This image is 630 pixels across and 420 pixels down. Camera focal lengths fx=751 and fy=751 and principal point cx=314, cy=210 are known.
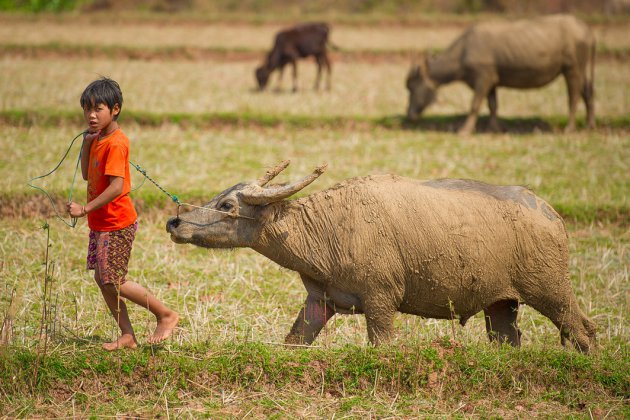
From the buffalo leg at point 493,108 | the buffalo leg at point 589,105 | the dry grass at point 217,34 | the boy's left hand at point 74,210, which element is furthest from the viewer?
the dry grass at point 217,34

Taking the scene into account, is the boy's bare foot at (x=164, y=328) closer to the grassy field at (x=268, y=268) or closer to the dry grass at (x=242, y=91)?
the grassy field at (x=268, y=268)

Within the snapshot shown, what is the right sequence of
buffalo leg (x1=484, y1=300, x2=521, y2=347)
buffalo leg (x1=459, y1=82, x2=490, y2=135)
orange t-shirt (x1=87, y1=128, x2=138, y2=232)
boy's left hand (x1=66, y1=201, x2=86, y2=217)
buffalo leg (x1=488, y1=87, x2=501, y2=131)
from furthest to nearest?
buffalo leg (x1=488, y1=87, x2=501, y2=131)
buffalo leg (x1=459, y1=82, x2=490, y2=135)
buffalo leg (x1=484, y1=300, x2=521, y2=347)
orange t-shirt (x1=87, y1=128, x2=138, y2=232)
boy's left hand (x1=66, y1=201, x2=86, y2=217)

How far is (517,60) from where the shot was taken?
44.3 ft

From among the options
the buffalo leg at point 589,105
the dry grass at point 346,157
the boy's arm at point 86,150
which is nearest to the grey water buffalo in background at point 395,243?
the boy's arm at point 86,150

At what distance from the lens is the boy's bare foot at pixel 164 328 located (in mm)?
4805

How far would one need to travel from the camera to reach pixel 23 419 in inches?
168

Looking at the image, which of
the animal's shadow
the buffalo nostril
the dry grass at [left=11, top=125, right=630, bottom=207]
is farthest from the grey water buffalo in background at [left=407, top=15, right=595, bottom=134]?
the buffalo nostril

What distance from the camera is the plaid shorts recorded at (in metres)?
4.62

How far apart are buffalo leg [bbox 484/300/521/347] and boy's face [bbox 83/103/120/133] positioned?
295 cm

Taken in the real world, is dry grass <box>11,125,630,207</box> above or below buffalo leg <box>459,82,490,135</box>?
below

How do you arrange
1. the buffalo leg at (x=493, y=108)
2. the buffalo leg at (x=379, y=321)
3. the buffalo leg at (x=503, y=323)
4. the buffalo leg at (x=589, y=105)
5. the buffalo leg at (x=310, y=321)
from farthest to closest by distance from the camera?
the buffalo leg at (x=493, y=108) → the buffalo leg at (x=589, y=105) → the buffalo leg at (x=503, y=323) → the buffalo leg at (x=310, y=321) → the buffalo leg at (x=379, y=321)

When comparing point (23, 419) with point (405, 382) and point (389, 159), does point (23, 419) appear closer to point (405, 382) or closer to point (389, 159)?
point (405, 382)

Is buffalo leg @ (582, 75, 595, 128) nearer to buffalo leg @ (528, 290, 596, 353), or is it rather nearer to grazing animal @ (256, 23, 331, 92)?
grazing animal @ (256, 23, 331, 92)

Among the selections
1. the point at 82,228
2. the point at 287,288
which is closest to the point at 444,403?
the point at 287,288
